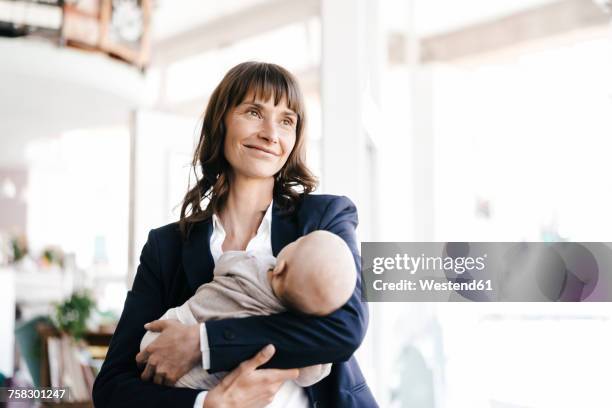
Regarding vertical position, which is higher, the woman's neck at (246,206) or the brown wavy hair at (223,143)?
the brown wavy hair at (223,143)

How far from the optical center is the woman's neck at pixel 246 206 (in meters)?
1.18

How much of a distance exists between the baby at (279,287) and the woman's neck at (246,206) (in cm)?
13

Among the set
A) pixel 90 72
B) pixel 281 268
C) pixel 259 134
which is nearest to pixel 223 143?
pixel 259 134

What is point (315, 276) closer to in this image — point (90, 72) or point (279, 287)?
point (279, 287)

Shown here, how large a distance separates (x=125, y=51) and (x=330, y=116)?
5.16 feet

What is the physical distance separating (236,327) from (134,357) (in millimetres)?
248

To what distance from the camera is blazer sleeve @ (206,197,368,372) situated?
3.11 ft

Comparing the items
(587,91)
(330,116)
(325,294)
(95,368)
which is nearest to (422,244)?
(330,116)

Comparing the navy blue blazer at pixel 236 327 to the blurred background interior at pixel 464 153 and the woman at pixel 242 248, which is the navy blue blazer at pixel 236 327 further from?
the blurred background interior at pixel 464 153

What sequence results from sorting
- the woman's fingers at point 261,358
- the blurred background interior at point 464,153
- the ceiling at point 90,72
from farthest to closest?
the ceiling at point 90,72 < the blurred background interior at point 464,153 < the woman's fingers at point 261,358

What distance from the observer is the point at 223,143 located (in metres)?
1.19

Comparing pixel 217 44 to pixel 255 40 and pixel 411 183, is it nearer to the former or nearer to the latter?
pixel 255 40

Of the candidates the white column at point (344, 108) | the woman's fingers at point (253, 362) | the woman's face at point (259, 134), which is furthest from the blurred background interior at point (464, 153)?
the woman's fingers at point (253, 362)

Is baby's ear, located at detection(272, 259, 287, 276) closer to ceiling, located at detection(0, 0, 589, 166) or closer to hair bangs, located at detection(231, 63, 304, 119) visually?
hair bangs, located at detection(231, 63, 304, 119)
